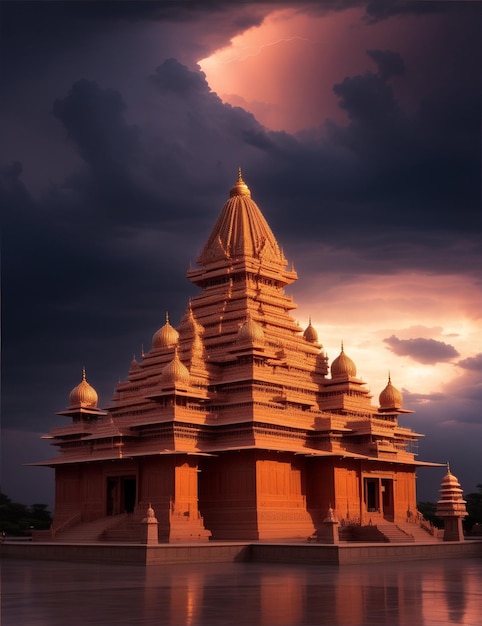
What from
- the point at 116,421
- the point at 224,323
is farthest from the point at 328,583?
the point at 224,323

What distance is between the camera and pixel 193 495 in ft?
161

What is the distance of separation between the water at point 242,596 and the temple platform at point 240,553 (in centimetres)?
170

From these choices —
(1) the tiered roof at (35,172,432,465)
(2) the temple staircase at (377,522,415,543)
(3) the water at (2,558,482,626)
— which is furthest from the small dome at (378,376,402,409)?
(3) the water at (2,558,482,626)

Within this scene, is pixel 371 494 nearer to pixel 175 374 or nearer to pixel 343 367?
pixel 343 367

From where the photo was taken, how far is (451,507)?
1934 inches

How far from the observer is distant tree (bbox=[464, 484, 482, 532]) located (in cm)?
7519

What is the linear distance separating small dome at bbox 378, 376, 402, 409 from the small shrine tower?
40.1 feet

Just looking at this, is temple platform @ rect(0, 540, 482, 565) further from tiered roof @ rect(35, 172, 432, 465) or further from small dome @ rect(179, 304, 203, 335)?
small dome @ rect(179, 304, 203, 335)

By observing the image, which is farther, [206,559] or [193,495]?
[193,495]

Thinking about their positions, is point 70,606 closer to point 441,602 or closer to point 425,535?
point 441,602

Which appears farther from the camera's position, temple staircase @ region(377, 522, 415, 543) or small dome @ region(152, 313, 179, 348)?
small dome @ region(152, 313, 179, 348)

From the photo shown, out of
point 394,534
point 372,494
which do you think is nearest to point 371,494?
point 372,494

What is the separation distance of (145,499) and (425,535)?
56.8ft

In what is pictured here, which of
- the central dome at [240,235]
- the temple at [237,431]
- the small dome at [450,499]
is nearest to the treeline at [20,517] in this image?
the temple at [237,431]
